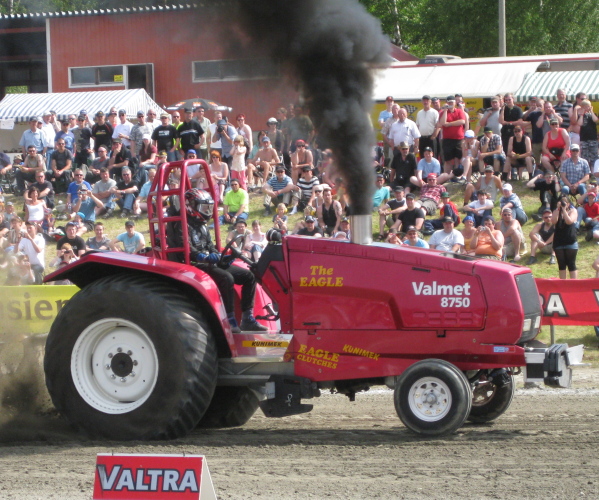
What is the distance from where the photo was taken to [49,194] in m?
17.4

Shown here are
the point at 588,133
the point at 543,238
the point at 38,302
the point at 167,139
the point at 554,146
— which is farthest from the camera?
the point at 167,139

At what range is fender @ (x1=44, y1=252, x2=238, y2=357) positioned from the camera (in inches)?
263

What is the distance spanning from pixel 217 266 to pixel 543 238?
8.03 m

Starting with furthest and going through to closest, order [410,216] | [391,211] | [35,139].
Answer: [35,139]
[391,211]
[410,216]

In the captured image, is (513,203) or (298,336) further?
(513,203)

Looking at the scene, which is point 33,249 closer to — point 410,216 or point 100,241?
point 100,241

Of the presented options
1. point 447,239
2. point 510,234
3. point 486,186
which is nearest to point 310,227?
point 447,239

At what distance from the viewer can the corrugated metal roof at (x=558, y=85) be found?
1891cm

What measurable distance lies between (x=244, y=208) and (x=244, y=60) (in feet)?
28.2

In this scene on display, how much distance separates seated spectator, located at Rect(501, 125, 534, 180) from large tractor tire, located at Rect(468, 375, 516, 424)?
943cm

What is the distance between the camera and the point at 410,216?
46.5 feet

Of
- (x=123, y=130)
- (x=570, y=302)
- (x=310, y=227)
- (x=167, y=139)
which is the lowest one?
(x=570, y=302)

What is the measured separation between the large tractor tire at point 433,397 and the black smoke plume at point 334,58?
1.26 m

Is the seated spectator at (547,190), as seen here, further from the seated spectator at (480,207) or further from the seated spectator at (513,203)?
the seated spectator at (480,207)
